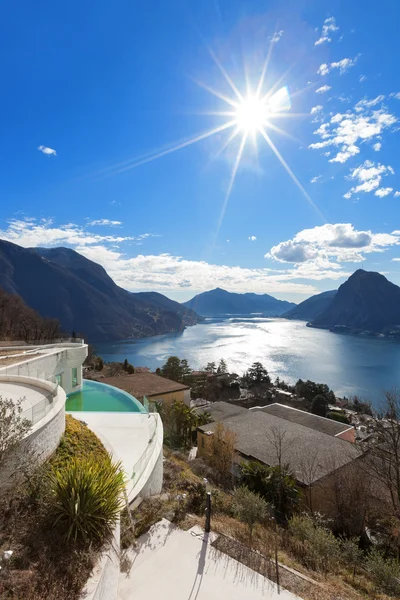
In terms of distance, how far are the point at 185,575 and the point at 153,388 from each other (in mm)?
19115

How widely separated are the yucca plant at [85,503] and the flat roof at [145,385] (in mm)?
17242

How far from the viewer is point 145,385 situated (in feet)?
80.3

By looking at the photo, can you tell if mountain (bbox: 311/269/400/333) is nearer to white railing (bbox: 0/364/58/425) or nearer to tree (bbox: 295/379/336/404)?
tree (bbox: 295/379/336/404)

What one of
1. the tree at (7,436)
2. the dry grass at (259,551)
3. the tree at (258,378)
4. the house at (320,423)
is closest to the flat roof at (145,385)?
the house at (320,423)

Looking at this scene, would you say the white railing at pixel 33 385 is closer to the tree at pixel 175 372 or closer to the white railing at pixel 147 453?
the white railing at pixel 147 453

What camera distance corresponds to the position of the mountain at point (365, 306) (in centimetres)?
14538

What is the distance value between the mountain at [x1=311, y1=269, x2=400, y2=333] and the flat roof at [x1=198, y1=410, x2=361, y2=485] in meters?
135

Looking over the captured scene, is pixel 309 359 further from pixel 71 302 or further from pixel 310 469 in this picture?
pixel 71 302

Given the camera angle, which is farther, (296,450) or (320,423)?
(320,423)

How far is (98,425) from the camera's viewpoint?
32.7ft

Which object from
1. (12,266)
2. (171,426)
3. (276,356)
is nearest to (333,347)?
(276,356)

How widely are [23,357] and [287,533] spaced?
1201 centimetres

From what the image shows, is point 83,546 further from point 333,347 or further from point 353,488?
point 333,347

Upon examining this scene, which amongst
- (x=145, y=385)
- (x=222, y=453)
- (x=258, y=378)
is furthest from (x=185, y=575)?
(x=258, y=378)
